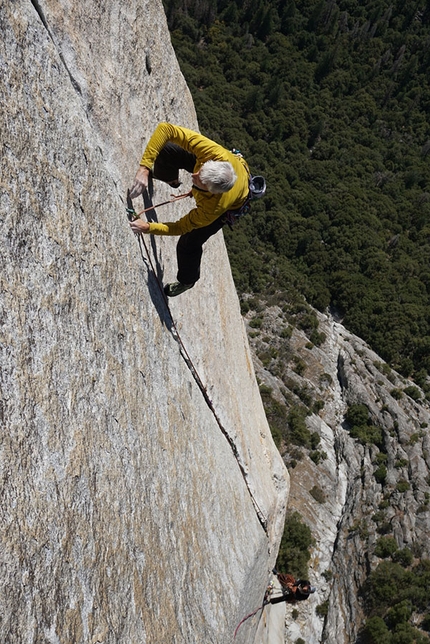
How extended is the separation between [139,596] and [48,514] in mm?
1337

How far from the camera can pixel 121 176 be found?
13.5ft

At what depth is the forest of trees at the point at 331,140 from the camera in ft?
183

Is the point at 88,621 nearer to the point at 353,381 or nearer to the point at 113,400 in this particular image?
the point at 113,400

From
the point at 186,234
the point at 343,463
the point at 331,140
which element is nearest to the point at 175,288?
the point at 186,234

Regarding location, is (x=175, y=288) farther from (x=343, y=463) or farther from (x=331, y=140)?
(x=331, y=140)

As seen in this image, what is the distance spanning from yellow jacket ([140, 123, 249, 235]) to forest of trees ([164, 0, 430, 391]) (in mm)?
43428

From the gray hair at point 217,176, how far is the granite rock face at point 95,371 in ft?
2.64

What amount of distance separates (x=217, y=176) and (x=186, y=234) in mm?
1039

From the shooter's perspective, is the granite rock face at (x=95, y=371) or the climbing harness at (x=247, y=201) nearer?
the granite rock face at (x=95, y=371)

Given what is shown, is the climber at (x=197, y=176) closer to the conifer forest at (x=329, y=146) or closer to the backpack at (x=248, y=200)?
the backpack at (x=248, y=200)

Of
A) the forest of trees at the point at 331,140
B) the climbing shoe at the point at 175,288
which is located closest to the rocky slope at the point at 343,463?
the forest of trees at the point at 331,140

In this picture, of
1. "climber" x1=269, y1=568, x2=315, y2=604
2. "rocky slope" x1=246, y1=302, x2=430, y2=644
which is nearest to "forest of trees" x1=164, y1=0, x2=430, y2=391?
"rocky slope" x1=246, y1=302, x2=430, y2=644

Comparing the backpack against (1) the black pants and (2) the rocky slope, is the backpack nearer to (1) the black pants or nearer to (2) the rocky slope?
(1) the black pants

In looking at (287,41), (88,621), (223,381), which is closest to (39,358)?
(88,621)
